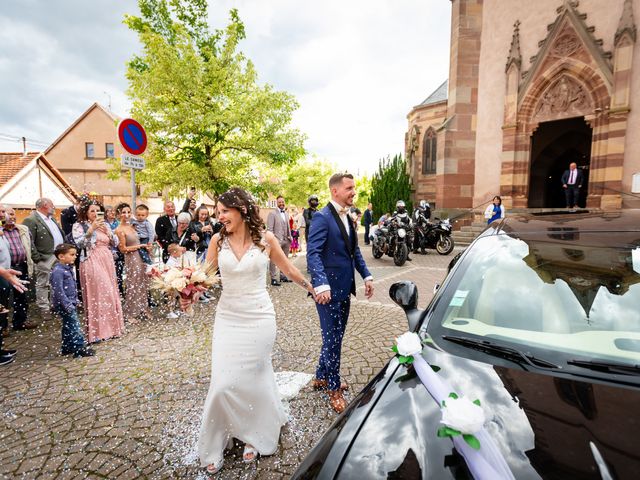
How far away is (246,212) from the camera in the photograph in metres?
2.80

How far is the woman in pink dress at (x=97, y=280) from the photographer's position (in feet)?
16.9

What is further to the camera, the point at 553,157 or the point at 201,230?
the point at 553,157

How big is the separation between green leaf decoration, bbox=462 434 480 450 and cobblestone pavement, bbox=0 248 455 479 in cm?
176

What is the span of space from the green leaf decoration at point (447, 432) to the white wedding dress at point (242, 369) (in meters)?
1.66

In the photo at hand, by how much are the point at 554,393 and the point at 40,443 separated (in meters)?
3.65

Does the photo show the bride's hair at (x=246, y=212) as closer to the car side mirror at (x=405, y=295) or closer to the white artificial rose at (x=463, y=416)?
the car side mirror at (x=405, y=295)

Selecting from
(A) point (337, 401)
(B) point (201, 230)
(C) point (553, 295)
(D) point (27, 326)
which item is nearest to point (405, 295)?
(C) point (553, 295)

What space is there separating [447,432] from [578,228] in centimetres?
192

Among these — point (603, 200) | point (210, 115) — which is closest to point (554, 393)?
point (210, 115)

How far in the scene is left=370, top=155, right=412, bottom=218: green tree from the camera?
87.5ft

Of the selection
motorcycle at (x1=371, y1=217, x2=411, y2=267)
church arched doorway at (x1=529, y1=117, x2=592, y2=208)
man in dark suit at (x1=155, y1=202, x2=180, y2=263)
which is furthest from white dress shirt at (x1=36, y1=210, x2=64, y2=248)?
church arched doorway at (x1=529, y1=117, x2=592, y2=208)

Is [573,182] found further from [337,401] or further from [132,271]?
[132,271]

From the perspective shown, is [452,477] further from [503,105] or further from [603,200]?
[503,105]

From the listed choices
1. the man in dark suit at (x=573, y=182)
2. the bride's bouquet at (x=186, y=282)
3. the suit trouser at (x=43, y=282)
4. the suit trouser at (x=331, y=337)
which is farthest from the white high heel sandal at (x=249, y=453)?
the man in dark suit at (x=573, y=182)
